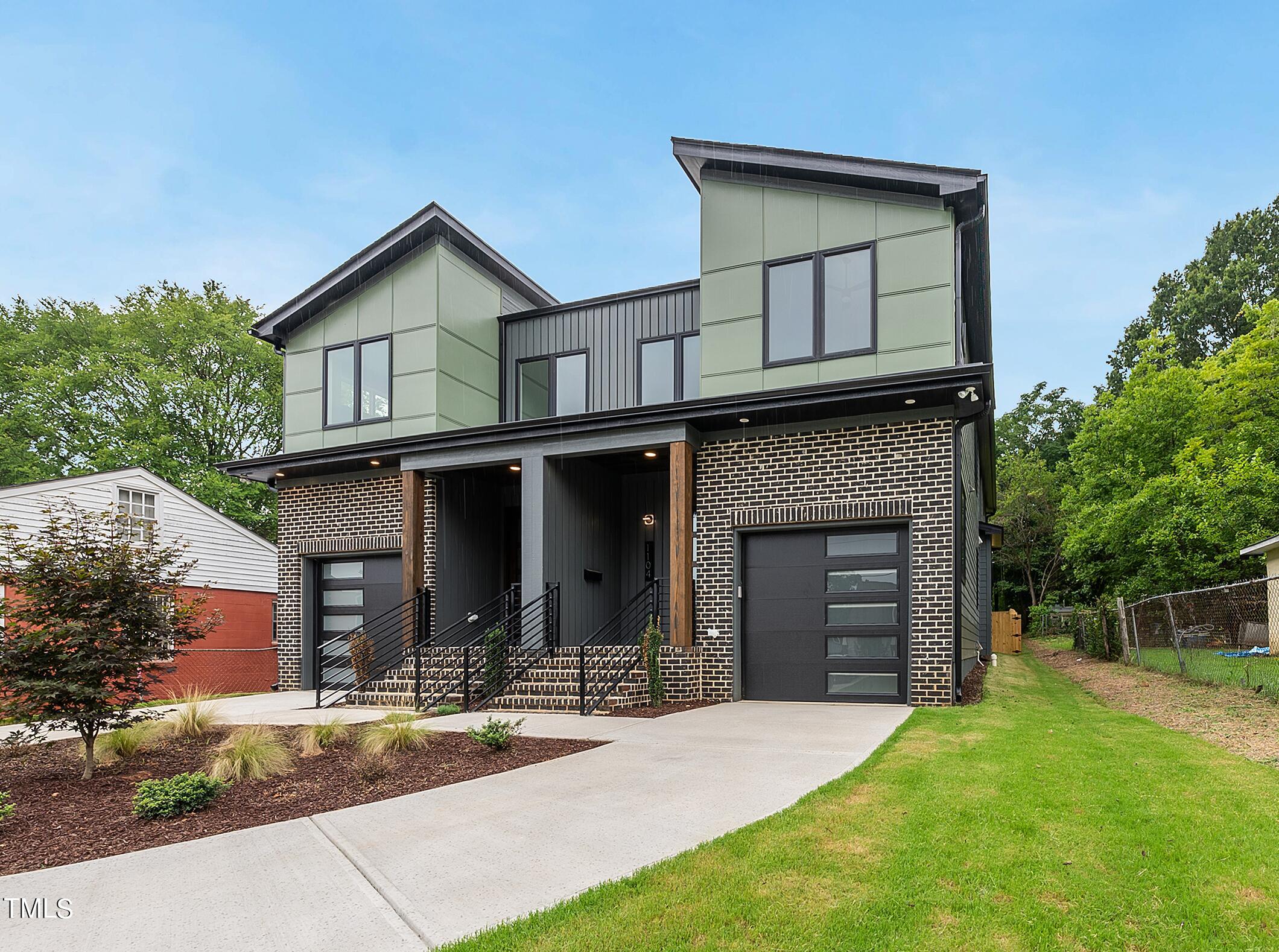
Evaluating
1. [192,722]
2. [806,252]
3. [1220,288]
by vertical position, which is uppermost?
[1220,288]

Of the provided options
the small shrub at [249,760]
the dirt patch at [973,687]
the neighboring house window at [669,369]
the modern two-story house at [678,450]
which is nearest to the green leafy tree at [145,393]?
the modern two-story house at [678,450]

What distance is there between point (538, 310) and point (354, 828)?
11.9m

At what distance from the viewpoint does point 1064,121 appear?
2888cm

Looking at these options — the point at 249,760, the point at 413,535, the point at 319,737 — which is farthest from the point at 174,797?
the point at 413,535

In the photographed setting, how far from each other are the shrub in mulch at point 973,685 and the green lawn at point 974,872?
4748 mm

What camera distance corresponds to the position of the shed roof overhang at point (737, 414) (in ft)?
34.3

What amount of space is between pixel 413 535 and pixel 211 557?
11.5m

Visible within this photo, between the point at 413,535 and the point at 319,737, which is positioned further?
the point at 413,535

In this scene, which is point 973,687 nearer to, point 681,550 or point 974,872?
point 681,550

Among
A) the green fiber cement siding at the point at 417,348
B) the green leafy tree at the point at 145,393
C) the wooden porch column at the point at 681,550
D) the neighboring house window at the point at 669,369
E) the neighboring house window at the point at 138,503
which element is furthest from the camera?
the green leafy tree at the point at 145,393

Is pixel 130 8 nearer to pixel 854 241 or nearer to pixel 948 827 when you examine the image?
pixel 854 241

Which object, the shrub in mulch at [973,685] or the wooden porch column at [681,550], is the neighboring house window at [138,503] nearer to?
the wooden porch column at [681,550]

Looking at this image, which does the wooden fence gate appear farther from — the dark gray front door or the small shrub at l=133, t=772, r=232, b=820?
the small shrub at l=133, t=772, r=232, b=820

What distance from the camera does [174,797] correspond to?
5.43 meters
